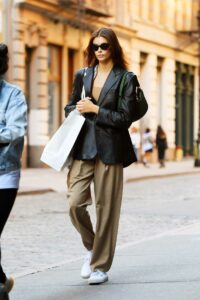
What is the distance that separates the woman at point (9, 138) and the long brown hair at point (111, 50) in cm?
129

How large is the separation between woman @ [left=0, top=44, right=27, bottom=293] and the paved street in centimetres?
112

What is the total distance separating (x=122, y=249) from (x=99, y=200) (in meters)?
3.06

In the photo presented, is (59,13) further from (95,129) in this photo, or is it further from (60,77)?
(95,129)

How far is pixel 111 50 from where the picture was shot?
7969 mm

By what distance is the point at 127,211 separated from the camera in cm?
1748

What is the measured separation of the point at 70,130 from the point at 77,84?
42 cm

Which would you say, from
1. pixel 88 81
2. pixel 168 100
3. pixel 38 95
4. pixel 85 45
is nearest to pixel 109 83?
pixel 88 81

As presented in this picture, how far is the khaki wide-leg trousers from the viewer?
7.96 metres

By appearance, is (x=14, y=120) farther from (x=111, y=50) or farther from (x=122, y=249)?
(x=122, y=249)

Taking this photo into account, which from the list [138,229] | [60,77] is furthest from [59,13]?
[138,229]

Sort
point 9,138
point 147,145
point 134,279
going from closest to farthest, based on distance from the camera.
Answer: point 9,138 → point 134,279 → point 147,145

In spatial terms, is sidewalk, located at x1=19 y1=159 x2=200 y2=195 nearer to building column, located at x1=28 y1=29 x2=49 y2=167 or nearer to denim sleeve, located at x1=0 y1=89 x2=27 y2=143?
building column, located at x1=28 y1=29 x2=49 y2=167

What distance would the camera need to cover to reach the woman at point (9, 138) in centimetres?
668

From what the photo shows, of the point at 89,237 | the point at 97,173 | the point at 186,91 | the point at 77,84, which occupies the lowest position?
the point at 186,91
